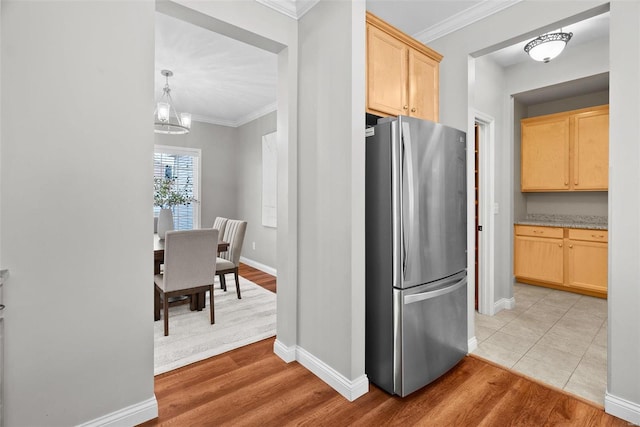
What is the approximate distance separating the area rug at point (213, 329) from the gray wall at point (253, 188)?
1.41 meters

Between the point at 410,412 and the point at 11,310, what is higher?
the point at 11,310

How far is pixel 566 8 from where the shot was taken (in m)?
2.00

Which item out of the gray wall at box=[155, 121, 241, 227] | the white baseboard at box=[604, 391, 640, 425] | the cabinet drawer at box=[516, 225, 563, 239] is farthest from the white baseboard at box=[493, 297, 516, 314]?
the gray wall at box=[155, 121, 241, 227]

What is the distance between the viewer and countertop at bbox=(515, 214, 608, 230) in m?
4.18

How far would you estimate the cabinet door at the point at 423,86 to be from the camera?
7.73 ft

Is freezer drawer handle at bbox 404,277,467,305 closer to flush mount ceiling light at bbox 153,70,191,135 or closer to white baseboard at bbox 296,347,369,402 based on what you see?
white baseboard at bbox 296,347,369,402

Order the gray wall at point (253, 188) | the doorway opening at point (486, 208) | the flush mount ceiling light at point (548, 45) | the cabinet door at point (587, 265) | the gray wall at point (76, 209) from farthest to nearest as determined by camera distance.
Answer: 1. the gray wall at point (253, 188)
2. the cabinet door at point (587, 265)
3. the doorway opening at point (486, 208)
4. the flush mount ceiling light at point (548, 45)
5. the gray wall at point (76, 209)

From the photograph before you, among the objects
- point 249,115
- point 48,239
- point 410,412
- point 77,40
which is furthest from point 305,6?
point 249,115

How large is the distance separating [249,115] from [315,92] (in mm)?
3632

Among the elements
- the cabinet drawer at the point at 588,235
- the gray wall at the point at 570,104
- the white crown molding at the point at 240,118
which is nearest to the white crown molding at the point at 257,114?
the white crown molding at the point at 240,118

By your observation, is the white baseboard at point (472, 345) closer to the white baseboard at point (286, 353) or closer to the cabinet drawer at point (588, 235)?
the white baseboard at point (286, 353)

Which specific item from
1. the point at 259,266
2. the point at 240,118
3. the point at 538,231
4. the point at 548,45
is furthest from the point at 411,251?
the point at 240,118

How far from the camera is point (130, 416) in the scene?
1691 mm

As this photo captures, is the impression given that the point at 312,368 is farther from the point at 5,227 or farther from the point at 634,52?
the point at 634,52
